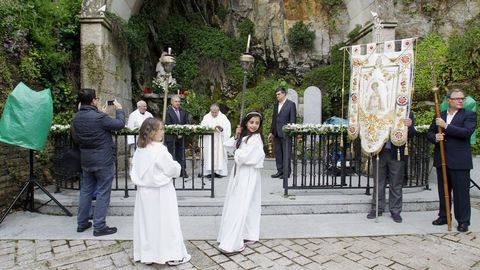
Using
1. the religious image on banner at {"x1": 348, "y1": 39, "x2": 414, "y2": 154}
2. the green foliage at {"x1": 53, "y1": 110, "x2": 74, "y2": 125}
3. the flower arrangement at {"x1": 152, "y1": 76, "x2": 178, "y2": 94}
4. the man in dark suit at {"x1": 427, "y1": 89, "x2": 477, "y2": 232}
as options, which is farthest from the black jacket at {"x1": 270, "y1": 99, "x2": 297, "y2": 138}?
the flower arrangement at {"x1": 152, "y1": 76, "x2": 178, "y2": 94}

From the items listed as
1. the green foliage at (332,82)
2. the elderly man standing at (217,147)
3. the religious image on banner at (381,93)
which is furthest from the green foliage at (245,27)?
the religious image on banner at (381,93)

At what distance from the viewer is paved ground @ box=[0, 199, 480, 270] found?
3.59 meters

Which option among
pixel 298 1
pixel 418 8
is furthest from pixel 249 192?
pixel 298 1

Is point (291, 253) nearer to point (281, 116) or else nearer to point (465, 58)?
point (281, 116)

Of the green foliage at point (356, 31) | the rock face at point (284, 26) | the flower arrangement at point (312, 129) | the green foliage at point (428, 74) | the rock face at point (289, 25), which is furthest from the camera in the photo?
the rock face at point (284, 26)

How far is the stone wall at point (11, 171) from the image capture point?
18.1ft

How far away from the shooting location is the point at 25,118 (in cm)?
474

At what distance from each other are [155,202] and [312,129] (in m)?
2.95

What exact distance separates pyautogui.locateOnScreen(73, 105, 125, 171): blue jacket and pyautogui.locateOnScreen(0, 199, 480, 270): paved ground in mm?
1002

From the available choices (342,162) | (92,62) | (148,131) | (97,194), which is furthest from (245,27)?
(148,131)

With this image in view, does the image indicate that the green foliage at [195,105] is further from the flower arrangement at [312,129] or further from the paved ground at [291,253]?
the paved ground at [291,253]

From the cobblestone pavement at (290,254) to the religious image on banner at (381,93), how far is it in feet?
4.64

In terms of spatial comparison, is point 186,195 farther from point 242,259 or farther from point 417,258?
point 417,258

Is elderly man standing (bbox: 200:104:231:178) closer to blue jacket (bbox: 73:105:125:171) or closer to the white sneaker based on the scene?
blue jacket (bbox: 73:105:125:171)
